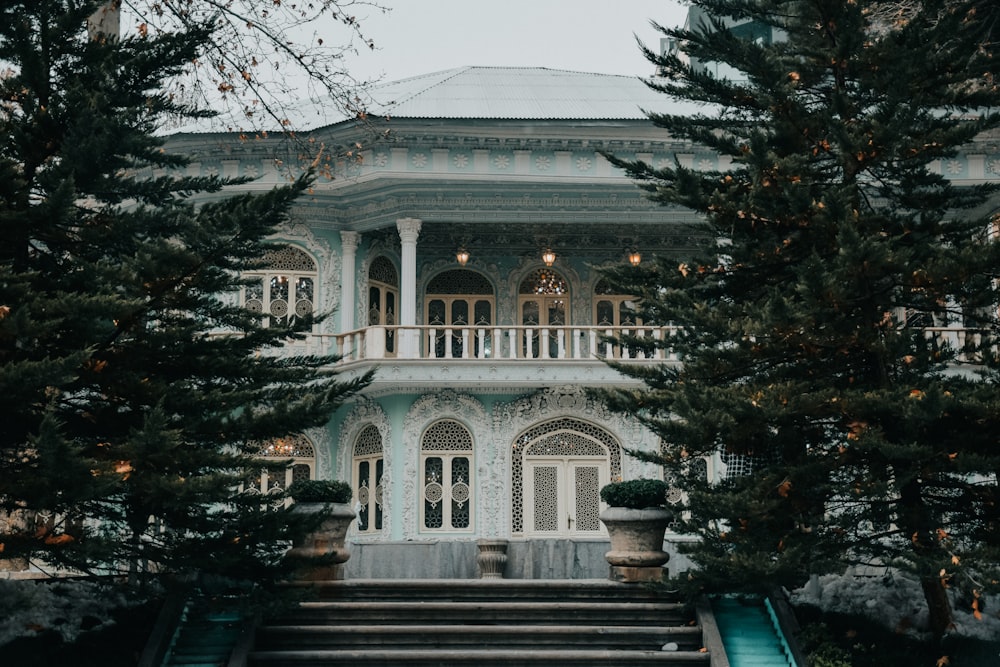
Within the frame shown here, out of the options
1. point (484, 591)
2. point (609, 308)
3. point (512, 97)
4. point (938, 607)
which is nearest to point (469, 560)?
point (484, 591)

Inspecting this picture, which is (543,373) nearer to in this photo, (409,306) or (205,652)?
(409,306)

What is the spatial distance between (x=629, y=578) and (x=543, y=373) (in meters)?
9.37

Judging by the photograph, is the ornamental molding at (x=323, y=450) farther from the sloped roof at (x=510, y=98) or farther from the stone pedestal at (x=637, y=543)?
the stone pedestal at (x=637, y=543)

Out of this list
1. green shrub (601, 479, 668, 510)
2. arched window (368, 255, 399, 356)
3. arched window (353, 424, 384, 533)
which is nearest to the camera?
green shrub (601, 479, 668, 510)

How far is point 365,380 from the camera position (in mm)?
12117

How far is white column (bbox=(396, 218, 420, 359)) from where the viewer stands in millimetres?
22906

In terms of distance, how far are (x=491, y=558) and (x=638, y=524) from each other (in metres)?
3.58

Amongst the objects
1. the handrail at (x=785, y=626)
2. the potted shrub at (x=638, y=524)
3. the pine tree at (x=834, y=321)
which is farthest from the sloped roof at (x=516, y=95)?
the handrail at (x=785, y=626)

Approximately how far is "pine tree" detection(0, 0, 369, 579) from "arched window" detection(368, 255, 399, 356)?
1251 cm

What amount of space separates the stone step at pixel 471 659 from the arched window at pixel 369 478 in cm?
1069

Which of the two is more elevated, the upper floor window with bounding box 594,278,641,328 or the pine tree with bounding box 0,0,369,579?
the upper floor window with bounding box 594,278,641,328

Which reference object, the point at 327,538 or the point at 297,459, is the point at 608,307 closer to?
the point at 297,459

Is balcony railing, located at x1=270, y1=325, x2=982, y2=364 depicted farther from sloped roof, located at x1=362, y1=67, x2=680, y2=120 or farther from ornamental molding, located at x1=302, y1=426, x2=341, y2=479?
sloped roof, located at x1=362, y1=67, x2=680, y2=120

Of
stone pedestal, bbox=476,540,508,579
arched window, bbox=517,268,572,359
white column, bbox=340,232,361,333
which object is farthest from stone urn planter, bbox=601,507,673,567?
arched window, bbox=517,268,572,359
